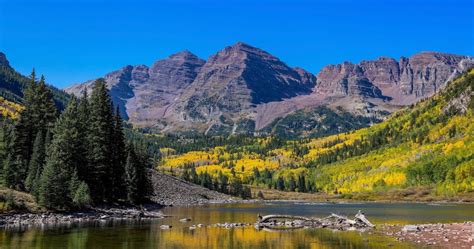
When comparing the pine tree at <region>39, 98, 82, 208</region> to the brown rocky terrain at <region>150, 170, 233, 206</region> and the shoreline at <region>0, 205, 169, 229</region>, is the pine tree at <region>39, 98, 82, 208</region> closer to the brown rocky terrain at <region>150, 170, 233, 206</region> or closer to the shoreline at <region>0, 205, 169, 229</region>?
the shoreline at <region>0, 205, 169, 229</region>

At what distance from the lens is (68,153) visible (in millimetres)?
79312

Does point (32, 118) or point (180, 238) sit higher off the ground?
point (32, 118)

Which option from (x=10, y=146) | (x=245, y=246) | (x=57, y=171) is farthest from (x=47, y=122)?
(x=245, y=246)

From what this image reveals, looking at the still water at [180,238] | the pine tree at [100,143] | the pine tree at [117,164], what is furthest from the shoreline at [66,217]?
the pine tree at [117,164]

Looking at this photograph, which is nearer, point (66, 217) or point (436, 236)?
point (436, 236)

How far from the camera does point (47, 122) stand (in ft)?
303

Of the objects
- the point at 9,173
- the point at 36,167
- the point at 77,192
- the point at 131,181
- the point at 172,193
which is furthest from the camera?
the point at 172,193

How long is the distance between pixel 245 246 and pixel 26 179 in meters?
46.4

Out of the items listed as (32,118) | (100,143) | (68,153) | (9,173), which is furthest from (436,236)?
(32,118)

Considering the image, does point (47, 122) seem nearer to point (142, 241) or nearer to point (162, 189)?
point (142, 241)

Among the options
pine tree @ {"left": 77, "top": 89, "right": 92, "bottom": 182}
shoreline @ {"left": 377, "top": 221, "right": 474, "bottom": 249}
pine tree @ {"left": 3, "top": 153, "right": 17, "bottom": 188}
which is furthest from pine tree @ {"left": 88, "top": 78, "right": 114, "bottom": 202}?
shoreline @ {"left": 377, "top": 221, "right": 474, "bottom": 249}

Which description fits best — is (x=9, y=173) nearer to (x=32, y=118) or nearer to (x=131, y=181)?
(x=32, y=118)

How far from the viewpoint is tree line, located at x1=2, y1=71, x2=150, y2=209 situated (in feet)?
236

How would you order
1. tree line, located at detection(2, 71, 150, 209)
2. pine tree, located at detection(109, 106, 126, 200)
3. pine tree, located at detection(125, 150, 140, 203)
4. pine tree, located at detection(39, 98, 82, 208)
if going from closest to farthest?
pine tree, located at detection(39, 98, 82, 208) < tree line, located at detection(2, 71, 150, 209) < pine tree, located at detection(109, 106, 126, 200) < pine tree, located at detection(125, 150, 140, 203)
